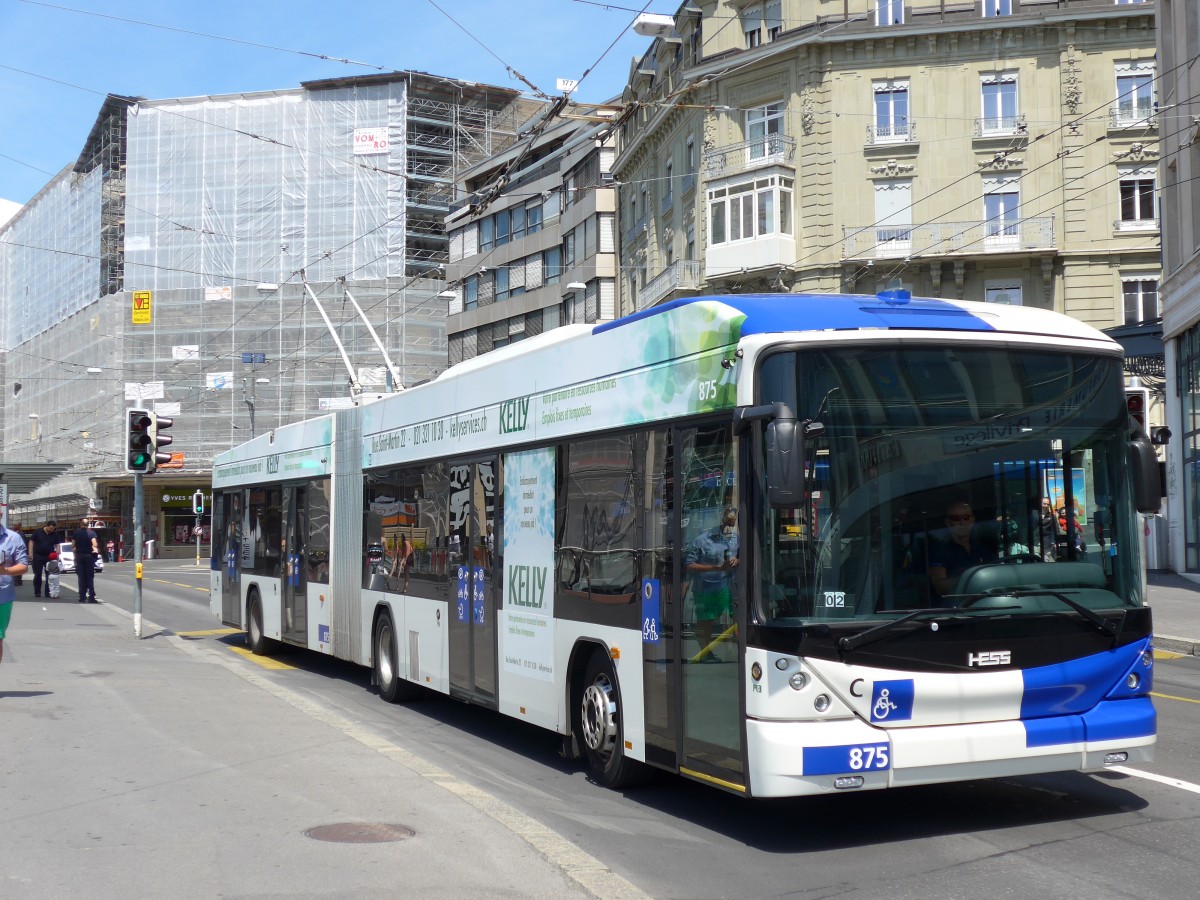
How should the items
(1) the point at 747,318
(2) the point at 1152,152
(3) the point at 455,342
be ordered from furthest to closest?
(3) the point at 455,342
(2) the point at 1152,152
(1) the point at 747,318

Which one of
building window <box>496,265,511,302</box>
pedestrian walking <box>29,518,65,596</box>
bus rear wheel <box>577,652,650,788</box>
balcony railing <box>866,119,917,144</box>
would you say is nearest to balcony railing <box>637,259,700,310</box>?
balcony railing <box>866,119,917,144</box>

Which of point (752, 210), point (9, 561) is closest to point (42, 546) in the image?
point (9, 561)

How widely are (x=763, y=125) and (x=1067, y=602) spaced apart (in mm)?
35755

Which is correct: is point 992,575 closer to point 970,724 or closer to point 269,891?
point 970,724

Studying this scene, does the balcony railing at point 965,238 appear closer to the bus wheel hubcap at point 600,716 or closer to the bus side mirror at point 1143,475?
the bus wheel hubcap at point 600,716

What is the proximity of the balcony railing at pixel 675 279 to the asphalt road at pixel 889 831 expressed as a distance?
32.8m

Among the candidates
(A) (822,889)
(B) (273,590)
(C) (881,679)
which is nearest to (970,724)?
(C) (881,679)

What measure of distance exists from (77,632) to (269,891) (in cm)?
1510

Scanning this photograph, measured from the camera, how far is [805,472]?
6.52 m

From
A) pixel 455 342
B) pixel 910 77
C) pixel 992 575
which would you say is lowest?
pixel 992 575

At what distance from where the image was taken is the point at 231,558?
19.1m

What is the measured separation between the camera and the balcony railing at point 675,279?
42.1 m

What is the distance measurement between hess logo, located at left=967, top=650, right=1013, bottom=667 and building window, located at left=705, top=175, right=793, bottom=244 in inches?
1335

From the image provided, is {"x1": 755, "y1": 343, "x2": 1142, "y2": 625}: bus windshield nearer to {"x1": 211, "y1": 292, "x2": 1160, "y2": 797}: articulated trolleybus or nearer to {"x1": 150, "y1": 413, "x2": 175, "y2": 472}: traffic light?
{"x1": 211, "y1": 292, "x2": 1160, "y2": 797}: articulated trolleybus
